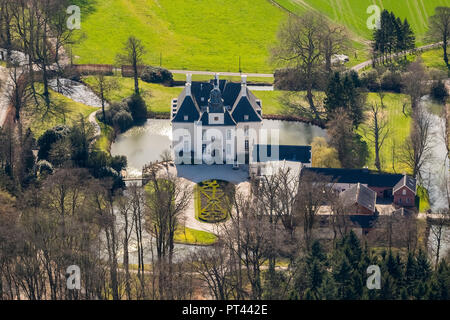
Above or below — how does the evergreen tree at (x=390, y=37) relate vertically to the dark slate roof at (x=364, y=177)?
above

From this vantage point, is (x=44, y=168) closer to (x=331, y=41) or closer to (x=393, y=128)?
(x=393, y=128)

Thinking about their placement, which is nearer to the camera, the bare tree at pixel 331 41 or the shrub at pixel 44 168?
the shrub at pixel 44 168

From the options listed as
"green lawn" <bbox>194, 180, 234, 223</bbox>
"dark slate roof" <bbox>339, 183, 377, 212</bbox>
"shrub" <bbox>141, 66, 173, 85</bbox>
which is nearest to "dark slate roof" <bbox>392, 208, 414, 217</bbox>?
"dark slate roof" <bbox>339, 183, 377, 212</bbox>

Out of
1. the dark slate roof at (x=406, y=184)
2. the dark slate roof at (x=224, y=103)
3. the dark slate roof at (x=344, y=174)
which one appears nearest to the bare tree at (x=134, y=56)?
the dark slate roof at (x=224, y=103)

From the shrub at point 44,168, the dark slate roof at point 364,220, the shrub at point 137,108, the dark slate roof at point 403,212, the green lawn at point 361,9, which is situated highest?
the green lawn at point 361,9

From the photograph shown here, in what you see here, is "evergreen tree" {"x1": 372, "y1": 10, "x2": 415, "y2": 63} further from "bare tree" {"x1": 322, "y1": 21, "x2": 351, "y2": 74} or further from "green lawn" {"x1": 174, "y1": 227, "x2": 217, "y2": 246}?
"green lawn" {"x1": 174, "y1": 227, "x2": 217, "y2": 246}

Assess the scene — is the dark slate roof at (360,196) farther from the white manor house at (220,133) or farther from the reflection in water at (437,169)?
the white manor house at (220,133)

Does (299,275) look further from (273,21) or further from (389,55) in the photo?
(273,21)
